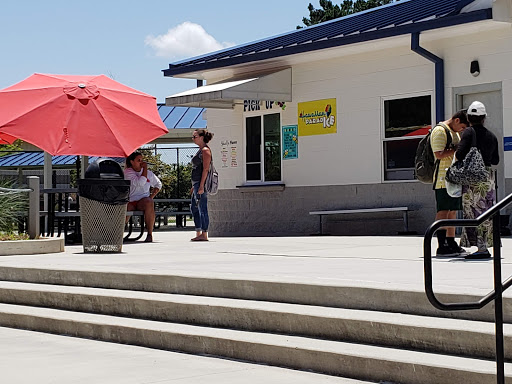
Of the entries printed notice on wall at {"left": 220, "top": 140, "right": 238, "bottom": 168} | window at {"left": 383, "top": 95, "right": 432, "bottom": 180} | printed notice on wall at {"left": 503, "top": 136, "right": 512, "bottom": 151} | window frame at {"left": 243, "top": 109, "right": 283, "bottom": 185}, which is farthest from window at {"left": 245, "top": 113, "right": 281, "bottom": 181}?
printed notice on wall at {"left": 503, "top": 136, "right": 512, "bottom": 151}

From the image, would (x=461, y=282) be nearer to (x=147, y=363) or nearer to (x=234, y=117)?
(x=147, y=363)

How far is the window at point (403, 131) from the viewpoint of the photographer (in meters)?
16.2

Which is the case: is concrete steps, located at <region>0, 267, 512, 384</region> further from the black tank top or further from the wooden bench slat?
the wooden bench slat

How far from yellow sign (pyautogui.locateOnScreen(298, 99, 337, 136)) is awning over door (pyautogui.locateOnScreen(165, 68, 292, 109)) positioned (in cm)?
46

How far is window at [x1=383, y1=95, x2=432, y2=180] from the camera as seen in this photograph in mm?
16234

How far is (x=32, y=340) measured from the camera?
8.15 metres

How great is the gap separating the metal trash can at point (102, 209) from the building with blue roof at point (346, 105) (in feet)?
18.1

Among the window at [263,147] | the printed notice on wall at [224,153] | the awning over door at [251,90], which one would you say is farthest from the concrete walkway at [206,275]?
the printed notice on wall at [224,153]

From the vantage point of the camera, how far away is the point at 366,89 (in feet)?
55.8

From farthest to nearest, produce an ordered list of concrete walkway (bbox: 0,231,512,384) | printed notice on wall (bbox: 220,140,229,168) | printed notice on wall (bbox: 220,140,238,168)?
1. printed notice on wall (bbox: 220,140,229,168)
2. printed notice on wall (bbox: 220,140,238,168)
3. concrete walkway (bbox: 0,231,512,384)

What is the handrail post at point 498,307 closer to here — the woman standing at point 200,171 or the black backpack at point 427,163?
the black backpack at point 427,163

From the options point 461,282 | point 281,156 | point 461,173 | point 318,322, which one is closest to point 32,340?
point 318,322

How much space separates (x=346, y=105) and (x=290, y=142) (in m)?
1.65

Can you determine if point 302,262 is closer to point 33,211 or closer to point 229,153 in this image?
point 33,211
